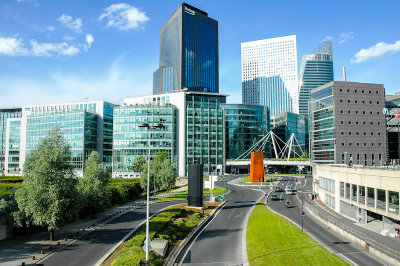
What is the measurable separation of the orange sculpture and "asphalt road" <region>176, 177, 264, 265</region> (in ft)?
144

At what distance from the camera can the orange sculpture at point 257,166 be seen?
90650 millimetres

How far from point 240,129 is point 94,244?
118m

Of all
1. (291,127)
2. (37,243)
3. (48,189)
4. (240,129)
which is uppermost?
(291,127)

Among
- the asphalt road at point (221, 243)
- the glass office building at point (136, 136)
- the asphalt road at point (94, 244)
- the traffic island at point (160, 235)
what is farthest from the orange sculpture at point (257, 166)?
the asphalt road at point (94, 244)

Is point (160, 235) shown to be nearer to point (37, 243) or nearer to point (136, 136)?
point (37, 243)

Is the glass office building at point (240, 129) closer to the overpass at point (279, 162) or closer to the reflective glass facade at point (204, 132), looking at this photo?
Answer: the overpass at point (279, 162)

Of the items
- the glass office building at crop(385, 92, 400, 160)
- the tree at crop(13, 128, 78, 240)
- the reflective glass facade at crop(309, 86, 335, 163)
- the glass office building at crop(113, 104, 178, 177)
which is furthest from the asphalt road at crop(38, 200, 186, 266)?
the glass office building at crop(385, 92, 400, 160)

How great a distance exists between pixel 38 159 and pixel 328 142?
95.0 metres

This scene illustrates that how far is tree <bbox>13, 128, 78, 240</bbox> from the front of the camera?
2855cm

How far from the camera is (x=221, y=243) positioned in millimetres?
30094

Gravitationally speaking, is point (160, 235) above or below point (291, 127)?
below

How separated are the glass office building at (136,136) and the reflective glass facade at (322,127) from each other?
53.9 meters

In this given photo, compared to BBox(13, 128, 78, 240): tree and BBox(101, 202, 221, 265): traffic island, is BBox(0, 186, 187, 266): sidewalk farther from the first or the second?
BBox(101, 202, 221, 265): traffic island

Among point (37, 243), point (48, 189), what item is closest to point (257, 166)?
point (48, 189)
